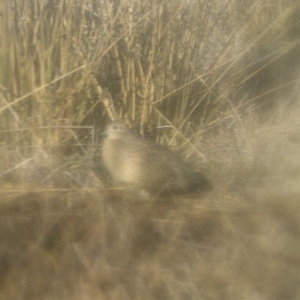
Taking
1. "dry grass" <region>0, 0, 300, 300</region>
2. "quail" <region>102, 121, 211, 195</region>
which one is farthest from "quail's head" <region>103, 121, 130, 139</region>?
"dry grass" <region>0, 0, 300, 300</region>

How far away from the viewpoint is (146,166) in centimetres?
360

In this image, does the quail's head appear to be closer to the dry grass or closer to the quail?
the quail

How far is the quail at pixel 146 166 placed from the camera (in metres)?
3.53

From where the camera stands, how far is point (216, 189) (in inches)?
140

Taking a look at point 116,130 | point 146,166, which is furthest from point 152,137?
point 146,166

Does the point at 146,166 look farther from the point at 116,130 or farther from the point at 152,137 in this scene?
the point at 152,137

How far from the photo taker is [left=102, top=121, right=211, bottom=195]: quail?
3529 mm

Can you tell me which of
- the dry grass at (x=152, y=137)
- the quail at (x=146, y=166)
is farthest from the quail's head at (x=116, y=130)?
the dry grass at (x=152, y=137)

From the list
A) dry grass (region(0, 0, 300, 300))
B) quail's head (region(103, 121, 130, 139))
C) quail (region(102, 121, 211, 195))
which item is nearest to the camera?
dry grass (region(0, 0, 300, 300))

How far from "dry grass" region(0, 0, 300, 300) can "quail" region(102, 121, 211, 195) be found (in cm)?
7

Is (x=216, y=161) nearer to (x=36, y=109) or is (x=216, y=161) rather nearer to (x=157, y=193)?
(x=157, y=193)

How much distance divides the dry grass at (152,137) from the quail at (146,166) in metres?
0.07

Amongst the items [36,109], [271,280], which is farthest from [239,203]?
[36,109]

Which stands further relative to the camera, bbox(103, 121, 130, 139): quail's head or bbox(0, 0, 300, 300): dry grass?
bbox(103, 121, 130, 139): quail's head
